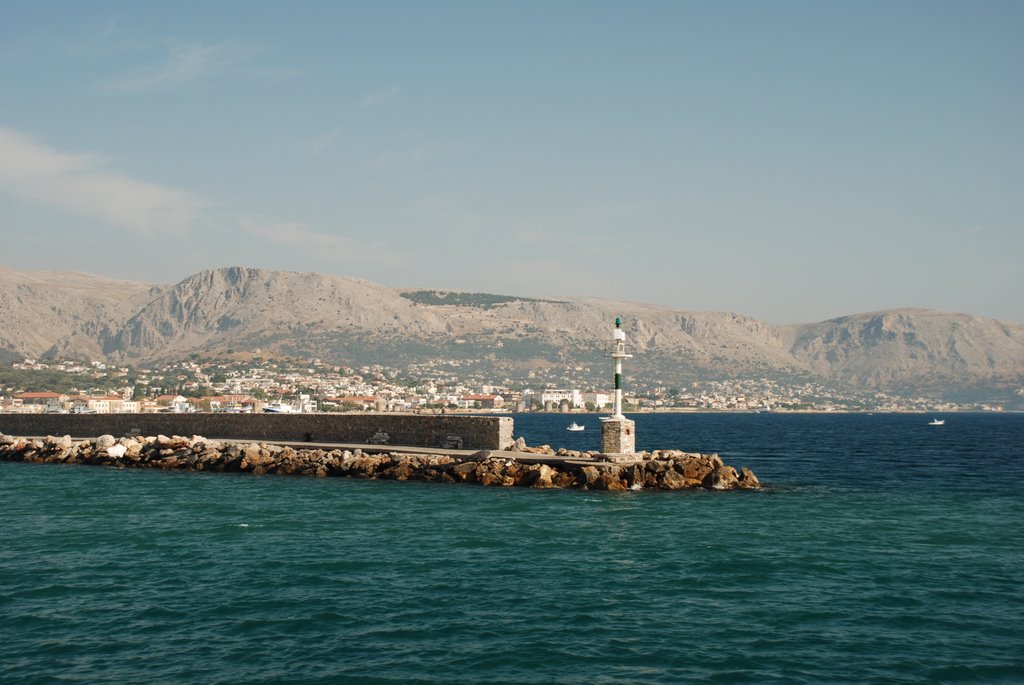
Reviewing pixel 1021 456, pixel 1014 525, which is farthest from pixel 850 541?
pixel 1021 456

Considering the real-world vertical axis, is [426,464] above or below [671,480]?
above

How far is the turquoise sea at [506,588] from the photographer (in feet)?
49.2

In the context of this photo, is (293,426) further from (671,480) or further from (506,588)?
(506,588)

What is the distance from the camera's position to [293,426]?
51156mm

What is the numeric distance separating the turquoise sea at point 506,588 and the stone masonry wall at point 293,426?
9.68 m

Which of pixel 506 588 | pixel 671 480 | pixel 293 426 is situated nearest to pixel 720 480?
pixel 671 480

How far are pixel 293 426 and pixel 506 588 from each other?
33393mm

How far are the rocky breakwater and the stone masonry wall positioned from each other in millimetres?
2256

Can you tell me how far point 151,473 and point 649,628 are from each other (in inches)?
1312

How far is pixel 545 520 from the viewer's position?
28656 mm

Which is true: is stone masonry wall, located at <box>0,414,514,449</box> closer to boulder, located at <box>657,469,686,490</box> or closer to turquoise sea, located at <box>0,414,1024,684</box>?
boulder, located at <box>657,469,686,490</box>

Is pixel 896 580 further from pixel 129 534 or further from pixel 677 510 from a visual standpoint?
pixel 129 534

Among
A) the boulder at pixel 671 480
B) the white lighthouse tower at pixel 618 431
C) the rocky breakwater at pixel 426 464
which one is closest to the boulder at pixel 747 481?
the rocky breakwater at pixel 426 464

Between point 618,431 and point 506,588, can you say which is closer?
point 506,588
